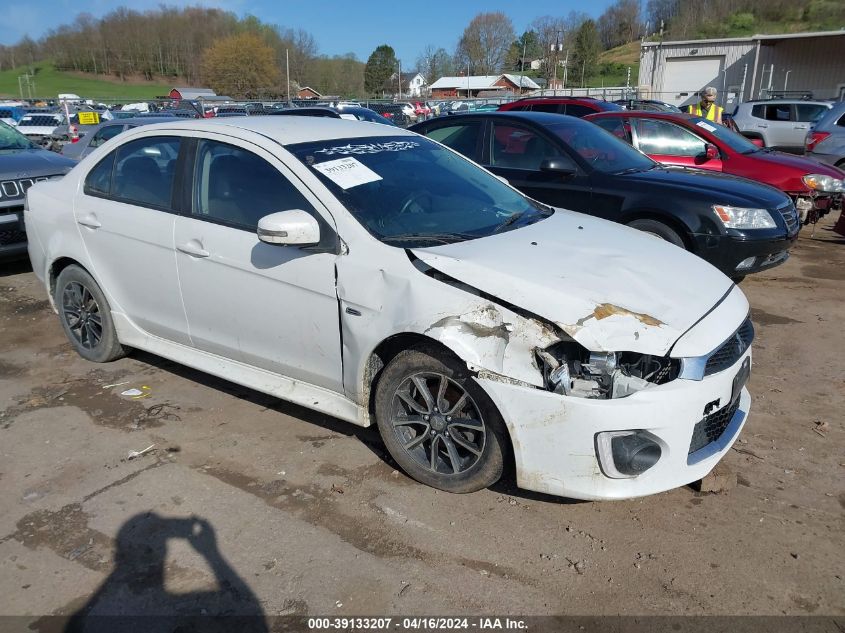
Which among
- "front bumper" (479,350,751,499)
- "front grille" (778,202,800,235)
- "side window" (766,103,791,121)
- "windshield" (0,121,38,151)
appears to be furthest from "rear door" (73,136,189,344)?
"side window" (766,103,791,121)

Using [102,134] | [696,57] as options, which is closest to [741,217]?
[102,134]

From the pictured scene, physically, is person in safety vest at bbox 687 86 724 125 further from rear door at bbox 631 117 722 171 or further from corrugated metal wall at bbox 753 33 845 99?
corrugated metal wall at bbox 753 33 845 99

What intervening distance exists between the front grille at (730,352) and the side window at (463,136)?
4150 millimetres

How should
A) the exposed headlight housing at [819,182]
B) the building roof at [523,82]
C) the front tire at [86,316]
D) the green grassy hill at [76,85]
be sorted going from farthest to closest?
the green grassy hill at [76,85], the building roof at [523,82], the exposed headlight housing at [819,182], the front tire at [86,316]

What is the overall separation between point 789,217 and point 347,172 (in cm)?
450

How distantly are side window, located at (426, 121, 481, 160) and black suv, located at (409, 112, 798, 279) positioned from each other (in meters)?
0.01

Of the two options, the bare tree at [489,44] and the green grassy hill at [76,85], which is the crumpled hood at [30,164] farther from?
the bare tree at [489,44]

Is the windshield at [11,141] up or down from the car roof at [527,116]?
down

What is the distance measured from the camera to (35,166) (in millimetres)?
7320

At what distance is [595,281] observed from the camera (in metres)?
3.02

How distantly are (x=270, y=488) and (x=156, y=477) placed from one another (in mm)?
629

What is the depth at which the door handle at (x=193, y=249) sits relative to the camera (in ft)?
12.3

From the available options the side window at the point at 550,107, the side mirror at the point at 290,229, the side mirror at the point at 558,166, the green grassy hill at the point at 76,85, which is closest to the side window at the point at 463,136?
the side mirror at the point at 558,166

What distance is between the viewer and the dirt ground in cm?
258
